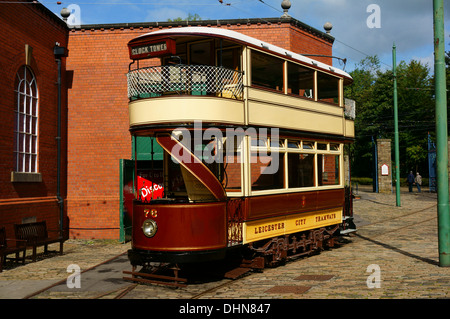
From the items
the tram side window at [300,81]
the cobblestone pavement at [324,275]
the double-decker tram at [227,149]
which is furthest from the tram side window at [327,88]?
the cobblestone pavement at [324,275]

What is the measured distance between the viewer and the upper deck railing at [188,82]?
912cm

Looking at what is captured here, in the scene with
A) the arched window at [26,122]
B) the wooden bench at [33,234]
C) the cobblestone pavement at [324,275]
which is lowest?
the cobblestone pavement at [324,275]

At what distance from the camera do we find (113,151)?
683 inches

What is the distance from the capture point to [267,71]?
1132cm

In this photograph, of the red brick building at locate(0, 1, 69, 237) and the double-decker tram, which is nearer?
the double-decker tram

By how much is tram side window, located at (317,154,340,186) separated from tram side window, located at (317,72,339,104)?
1564 millimetres

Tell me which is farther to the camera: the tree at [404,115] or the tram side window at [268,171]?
the tree at [404,115]

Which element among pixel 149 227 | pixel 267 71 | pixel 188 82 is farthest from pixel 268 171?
pixel 149 227

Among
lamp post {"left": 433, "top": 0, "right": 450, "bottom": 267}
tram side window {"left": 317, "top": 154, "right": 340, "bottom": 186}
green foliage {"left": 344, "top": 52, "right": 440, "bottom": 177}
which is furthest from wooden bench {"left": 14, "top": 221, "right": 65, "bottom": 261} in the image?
green foliage {"left": 344, "top": 52, "right": 440, "bottom": 177}

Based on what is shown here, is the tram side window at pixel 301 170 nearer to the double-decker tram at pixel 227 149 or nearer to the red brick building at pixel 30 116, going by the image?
the double-decker tram at pixel 227 149

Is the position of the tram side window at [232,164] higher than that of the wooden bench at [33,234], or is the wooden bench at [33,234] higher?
the tram side window at [232,164]

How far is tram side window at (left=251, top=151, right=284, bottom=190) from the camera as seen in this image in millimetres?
10359

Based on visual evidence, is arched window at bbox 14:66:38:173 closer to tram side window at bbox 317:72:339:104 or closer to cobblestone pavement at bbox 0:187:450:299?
cobblestone pavement at bbox 0:187:450:299
